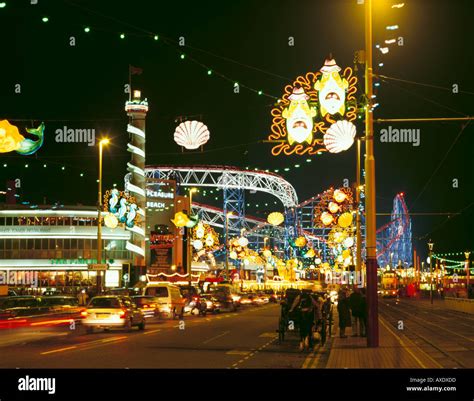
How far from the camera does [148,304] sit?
133ft

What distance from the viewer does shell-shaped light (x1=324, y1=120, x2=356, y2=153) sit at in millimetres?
31141

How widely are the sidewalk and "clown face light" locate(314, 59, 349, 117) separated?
26.7 feet

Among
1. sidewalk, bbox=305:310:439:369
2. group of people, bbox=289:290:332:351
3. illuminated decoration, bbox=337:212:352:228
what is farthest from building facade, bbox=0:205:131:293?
sidewalk, bbox=305:310:439:369

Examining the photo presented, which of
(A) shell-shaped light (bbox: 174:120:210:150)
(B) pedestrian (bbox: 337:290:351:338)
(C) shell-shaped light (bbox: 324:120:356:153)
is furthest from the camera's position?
(A) shell-shaped light (bbox: 174:120:210:150)

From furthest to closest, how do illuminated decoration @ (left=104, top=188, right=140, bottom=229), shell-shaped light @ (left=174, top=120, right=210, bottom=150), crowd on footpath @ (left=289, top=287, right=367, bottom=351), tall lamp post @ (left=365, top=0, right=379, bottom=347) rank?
illuminated decoration @ (left=104, top=188, right=140, bottom=229), shell-shaped light @ (left=174, top=120, right=210, bottom=150), crowd on footpath @ (left=289, top=287, right=367, bottom=351), tall lamp post @ (left=365, top=0, right=379, bottom=347)

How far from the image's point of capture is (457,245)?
109 meters

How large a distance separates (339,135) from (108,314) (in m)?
11.1

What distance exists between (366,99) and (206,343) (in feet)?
29.4

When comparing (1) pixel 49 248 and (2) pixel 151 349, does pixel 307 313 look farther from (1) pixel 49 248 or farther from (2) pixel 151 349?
(1) pixel 49 248

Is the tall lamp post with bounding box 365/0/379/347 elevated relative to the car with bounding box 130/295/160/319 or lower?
elevated

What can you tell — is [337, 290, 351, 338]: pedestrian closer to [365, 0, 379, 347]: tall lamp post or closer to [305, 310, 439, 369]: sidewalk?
[305, 310, 439, 369]: sidewalk

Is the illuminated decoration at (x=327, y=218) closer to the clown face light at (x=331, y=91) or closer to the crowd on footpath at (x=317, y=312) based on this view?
the crowd on footpath at (x=317, y=312)

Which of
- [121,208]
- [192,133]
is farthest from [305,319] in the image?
[121,208]
